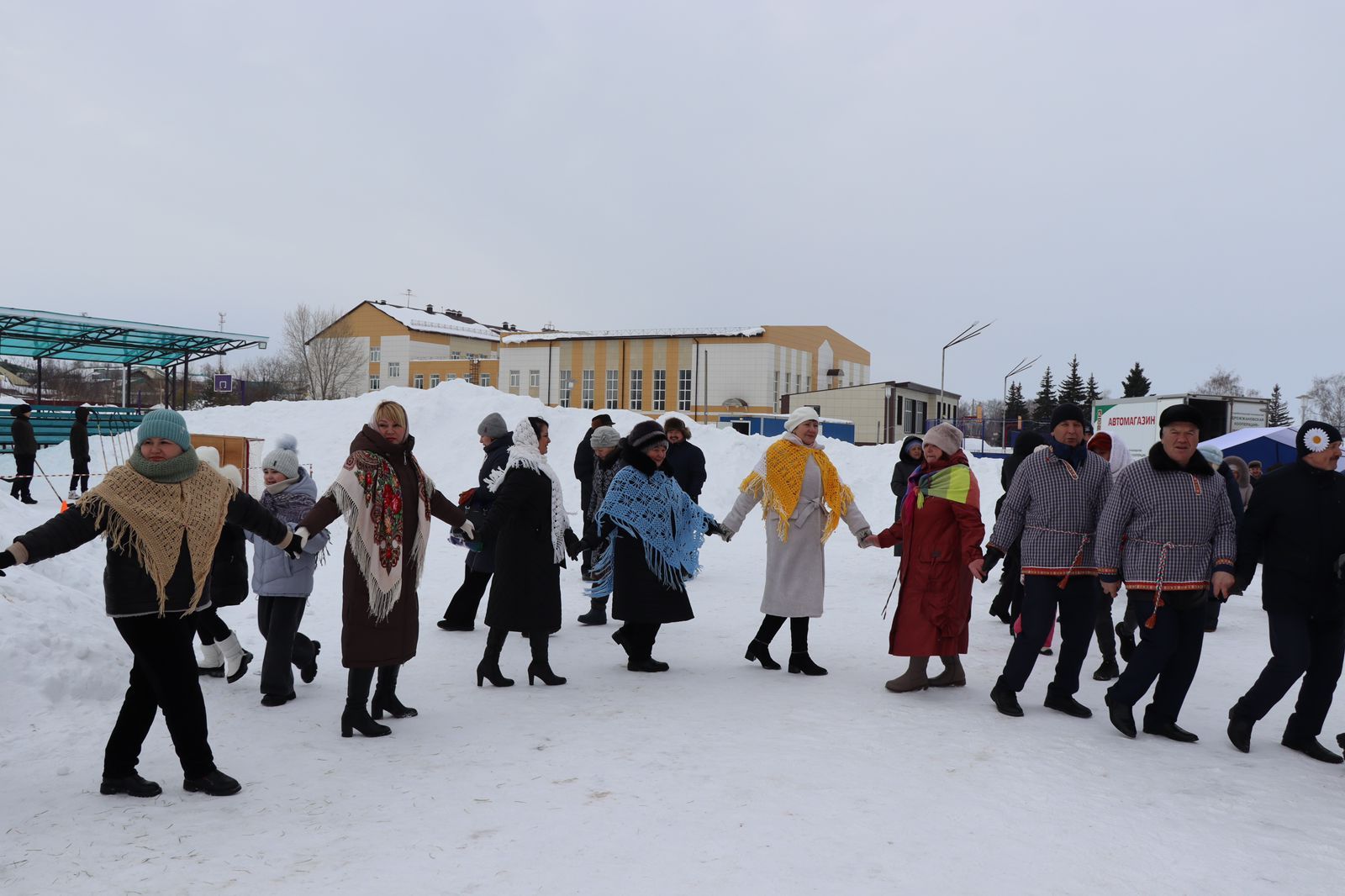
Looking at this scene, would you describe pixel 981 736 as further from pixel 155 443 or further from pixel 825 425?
pixel 825 425

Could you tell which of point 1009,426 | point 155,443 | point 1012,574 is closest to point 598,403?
point 1009,426

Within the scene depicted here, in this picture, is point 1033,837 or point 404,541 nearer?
point 1033,837

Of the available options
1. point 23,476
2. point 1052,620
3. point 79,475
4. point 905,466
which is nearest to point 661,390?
point 79,475

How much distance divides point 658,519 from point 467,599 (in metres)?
2.33

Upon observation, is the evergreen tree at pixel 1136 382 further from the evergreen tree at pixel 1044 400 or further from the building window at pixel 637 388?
the building window at pixel 637 388

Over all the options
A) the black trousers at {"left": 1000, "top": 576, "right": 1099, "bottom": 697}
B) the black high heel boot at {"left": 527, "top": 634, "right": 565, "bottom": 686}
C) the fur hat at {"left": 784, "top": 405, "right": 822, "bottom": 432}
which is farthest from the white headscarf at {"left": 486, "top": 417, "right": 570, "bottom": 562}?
the black trousers at {"left": 1000, "top": 576, "right": 1099, "bottom": 697}

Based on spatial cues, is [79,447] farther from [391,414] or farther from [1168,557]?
[1168,557]

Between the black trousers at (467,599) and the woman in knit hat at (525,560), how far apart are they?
1.77m

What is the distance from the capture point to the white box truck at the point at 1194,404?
77.8 ft

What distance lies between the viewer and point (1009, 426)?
134 ft

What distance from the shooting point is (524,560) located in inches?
236

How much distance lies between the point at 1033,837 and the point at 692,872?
1.44 m

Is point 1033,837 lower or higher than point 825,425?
lower

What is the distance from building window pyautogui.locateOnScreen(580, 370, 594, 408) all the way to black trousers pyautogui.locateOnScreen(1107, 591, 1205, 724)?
165 feet
